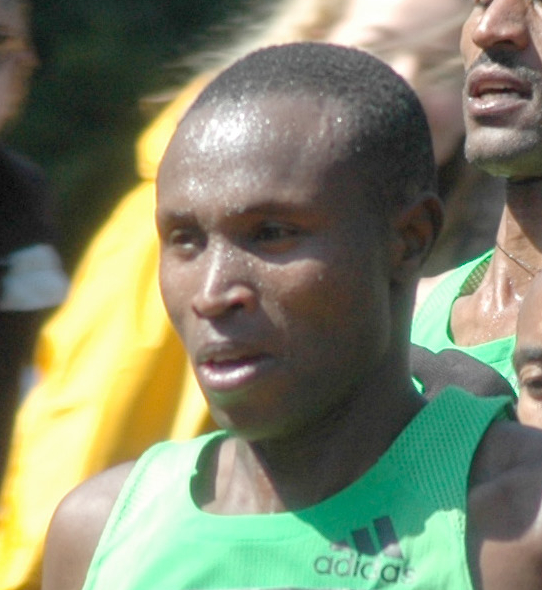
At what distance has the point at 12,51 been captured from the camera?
11.9 ft

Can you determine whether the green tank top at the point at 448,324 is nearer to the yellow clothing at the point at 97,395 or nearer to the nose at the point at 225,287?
the yellow clothing at the point at 97,395

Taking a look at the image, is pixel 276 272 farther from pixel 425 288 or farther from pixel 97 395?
pixel 425 288

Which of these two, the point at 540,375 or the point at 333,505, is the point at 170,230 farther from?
the point at 540,375

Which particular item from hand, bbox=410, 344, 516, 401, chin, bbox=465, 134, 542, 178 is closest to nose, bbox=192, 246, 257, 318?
hand, bbox=410, 344, 516, 401

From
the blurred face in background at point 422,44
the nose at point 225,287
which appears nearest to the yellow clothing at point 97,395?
the blurred face in background at point 422,44

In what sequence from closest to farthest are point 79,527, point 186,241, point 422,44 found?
point 186,241 → point 79,527 → point 422,44

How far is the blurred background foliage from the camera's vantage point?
4.87 meters

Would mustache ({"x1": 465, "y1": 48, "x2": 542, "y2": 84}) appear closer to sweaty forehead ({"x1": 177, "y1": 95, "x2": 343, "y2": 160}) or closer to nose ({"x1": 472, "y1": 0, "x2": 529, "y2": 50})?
nose ({"x1": 472, "y1": 0, "x2": 529, "y2": 50})

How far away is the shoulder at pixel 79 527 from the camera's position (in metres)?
2.30

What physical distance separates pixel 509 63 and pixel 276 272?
150 centimetres

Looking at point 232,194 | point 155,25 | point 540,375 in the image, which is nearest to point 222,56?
point 155,25

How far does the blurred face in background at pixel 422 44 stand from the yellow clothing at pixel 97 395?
705mm

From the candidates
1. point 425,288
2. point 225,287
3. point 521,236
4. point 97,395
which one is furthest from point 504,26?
point 225,287

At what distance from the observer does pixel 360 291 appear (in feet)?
6.78
